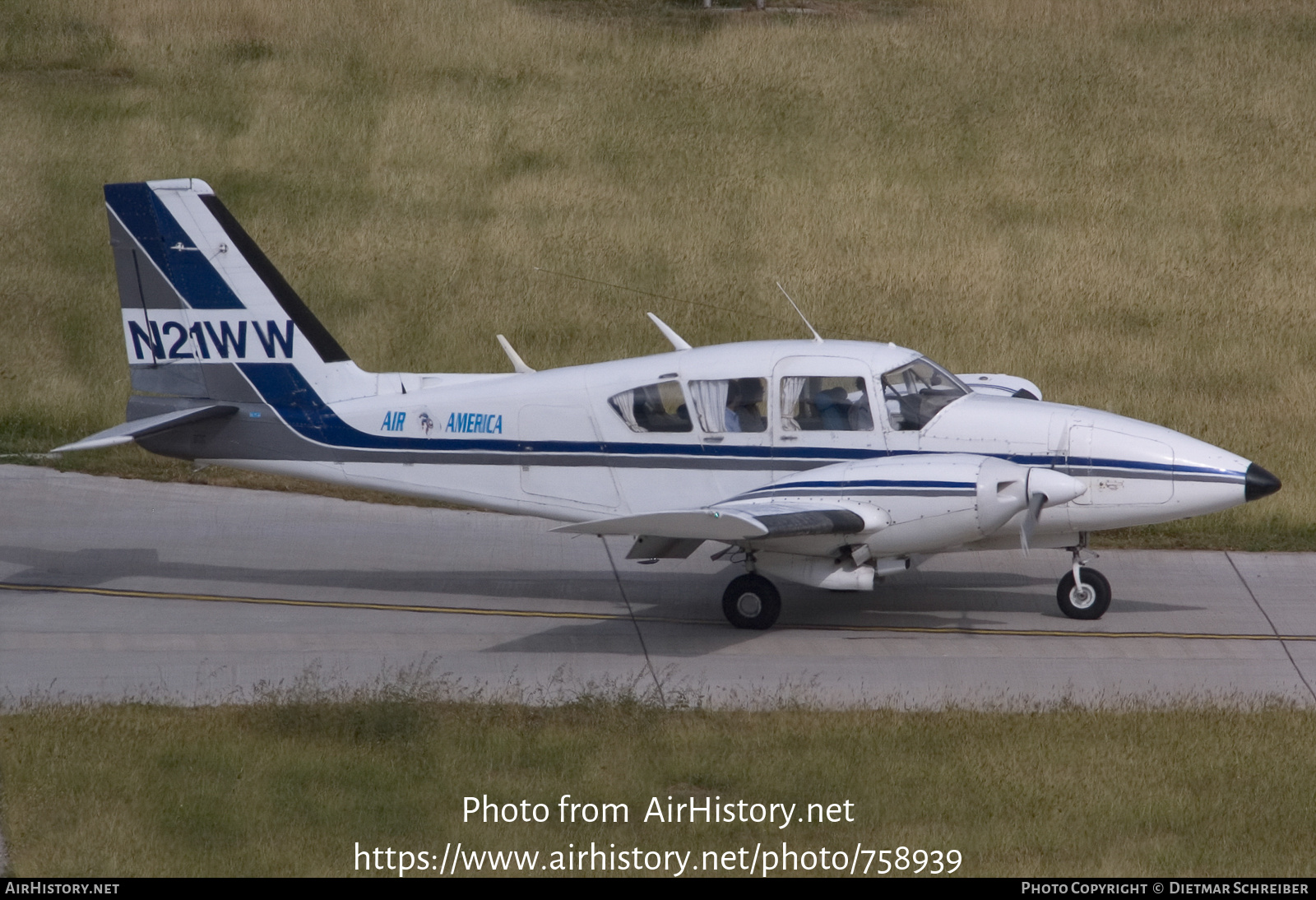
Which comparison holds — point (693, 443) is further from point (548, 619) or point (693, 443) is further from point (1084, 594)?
point (1084, 594)

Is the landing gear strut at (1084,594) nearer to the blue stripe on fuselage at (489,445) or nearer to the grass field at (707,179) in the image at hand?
the blue stripe on fuselage at (489,445)

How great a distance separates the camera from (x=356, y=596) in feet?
49.3

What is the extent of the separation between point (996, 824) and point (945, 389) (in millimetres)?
5032

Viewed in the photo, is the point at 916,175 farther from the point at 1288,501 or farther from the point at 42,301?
the point at 42,301

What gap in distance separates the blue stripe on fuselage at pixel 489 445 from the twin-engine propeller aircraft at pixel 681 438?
0.7 inches

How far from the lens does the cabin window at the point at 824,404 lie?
44.3 ft

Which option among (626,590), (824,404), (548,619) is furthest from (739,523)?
(626,590)

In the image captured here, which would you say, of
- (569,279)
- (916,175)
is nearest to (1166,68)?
(916,175)

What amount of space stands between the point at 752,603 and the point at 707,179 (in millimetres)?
17400

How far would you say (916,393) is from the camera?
13617mm

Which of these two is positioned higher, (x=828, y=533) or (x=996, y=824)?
(x=828, y=533)

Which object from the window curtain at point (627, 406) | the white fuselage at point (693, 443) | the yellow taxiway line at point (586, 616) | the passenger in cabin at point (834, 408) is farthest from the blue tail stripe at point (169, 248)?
the passenger in cabin at point (834, 408)

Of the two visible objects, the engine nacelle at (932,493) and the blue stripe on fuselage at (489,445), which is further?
the blue stripe on fuselage at (489,445)

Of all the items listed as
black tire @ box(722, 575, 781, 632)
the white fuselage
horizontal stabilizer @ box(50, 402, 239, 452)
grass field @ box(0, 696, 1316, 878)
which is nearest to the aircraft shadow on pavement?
black tire @ box(722, 575, 781, 632)
